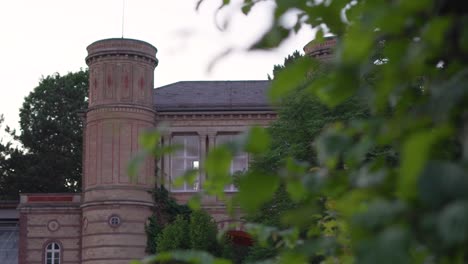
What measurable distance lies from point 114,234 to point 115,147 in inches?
138

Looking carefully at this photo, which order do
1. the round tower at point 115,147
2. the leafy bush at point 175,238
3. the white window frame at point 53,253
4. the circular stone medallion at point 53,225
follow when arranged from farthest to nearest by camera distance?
the circular stone medallion at point 53,225
the white window frame at point 53,253
the round tower at point 115,147
the leafy bush at point 175,238

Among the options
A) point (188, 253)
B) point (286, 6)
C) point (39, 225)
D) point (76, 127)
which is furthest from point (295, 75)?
point (76, 127)

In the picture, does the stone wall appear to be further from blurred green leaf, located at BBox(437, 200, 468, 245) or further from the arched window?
blurred green leaf, located at BBox(437, 200, 468, 245)

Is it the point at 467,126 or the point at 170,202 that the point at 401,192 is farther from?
the point at 170,202

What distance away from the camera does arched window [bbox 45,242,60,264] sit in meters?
34.8

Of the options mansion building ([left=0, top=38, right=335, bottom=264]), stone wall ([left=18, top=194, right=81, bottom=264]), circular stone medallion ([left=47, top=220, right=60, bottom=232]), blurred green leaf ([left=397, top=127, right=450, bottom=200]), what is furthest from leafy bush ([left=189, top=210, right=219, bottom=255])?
blurred green leaf ([left=397, top=127, right=450, bottom=200])

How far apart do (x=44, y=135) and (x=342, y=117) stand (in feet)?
104

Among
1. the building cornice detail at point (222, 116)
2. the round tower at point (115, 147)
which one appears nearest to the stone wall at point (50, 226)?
the round tower at point (115, 147)

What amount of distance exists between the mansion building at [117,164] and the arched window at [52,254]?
0.14 ft

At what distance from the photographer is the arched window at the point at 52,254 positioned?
3484cm

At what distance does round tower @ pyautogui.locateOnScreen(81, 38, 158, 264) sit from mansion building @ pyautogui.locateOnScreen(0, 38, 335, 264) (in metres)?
0.04

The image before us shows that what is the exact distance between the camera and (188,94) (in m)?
37.9

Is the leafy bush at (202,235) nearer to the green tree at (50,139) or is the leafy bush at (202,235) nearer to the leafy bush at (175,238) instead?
the leafy bush at (175,238)

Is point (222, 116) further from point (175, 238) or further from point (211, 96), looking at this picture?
point (175, 238)
